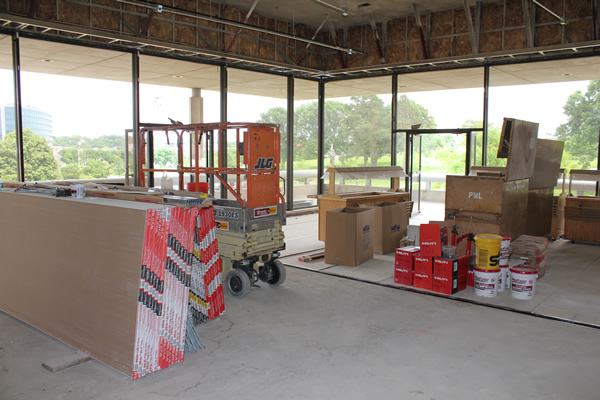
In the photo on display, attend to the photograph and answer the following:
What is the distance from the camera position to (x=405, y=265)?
5.77 m

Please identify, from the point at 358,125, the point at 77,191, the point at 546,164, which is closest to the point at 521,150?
the point at 546,164

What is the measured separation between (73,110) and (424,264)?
6.51 metres

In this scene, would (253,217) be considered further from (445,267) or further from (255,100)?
(255,100)

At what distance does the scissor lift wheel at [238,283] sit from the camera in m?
5.35

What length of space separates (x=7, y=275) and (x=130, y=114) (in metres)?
4.57

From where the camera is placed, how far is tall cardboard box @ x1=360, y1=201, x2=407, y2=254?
7.41 m

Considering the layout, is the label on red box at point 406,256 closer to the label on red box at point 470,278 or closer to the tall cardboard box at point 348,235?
the label on red box at point 470,278

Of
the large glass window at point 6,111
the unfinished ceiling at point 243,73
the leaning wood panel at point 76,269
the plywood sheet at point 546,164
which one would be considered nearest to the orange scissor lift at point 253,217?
the leaning wood panel at point 76,269

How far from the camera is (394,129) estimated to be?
11.7 meters

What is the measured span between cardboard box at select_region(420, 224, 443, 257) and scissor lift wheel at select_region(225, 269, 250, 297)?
215cm

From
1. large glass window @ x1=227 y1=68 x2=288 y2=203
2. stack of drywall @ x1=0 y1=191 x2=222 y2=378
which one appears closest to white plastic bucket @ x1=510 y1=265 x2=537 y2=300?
stack of drywall @ x1=0 y1=191 x2=222 y2=378

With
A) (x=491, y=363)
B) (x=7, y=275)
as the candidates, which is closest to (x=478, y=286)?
(x=491, y=363)

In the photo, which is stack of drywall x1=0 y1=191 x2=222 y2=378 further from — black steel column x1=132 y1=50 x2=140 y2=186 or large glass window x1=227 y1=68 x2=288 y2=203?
large glass window x1=227 y1=68 x2=288 y2=203

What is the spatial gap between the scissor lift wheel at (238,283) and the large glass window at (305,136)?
6853mm
